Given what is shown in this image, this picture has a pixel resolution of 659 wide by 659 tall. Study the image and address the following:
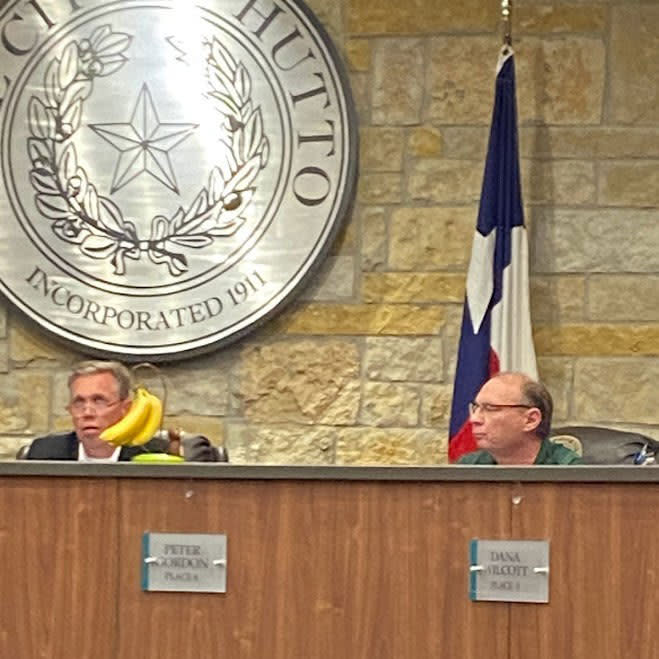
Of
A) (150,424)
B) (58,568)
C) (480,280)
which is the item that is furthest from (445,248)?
(58,568)

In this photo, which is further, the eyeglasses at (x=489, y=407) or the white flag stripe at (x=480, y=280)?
the white flag stripe at (x=480, y=280)

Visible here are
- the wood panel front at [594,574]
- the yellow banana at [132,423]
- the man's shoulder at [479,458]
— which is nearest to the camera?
the wood panel front at [594,574]

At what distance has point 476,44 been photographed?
4.71 metres

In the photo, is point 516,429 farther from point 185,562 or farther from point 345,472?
point 185,562

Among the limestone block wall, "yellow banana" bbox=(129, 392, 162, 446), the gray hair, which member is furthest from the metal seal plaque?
"yellow banana" bbox=(129, 392, 162, 446)

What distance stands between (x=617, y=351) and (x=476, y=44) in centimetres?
94

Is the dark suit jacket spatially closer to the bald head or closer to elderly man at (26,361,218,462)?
elderly man at (26,361,218,462)

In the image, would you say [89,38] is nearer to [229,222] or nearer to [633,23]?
[229,222]

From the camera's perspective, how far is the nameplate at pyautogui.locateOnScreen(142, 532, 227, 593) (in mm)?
2777

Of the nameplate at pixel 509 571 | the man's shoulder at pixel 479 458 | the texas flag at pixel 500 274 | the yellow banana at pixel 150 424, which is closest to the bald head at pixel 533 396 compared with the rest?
the man's shoulder at pixel 479 458

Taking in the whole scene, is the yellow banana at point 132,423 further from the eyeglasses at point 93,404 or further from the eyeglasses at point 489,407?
the eyeglasses at point 489,407

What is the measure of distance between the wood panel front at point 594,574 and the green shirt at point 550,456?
1030 mm

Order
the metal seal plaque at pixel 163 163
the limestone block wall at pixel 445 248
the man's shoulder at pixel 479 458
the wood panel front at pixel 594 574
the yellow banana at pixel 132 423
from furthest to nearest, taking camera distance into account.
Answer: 1. the metal seal plaque at pixel 163 163
2. the limestone block wall at pixel 445 248
3. the man's shoulder at pixel 479 458
4. the yellow banana at pixel 132 423
5. the wood panel front at pixel 594 574

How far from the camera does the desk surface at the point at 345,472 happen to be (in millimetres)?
2672
